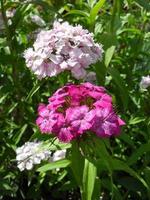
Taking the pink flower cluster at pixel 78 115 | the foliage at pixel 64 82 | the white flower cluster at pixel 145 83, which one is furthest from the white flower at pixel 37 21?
the pink flower cluster at pixel 78 115

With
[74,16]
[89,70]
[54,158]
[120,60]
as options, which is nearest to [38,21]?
[74,16]

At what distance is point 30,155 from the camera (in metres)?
3.37

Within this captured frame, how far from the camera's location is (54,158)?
135 inches

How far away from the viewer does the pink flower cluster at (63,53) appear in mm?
2869

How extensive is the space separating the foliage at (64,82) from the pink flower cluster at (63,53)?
23cm

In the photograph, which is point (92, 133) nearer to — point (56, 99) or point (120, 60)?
point (56, 99)

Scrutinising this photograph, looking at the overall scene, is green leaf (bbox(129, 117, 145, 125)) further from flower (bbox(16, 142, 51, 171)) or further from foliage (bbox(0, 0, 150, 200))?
flower (bbox(16, 142, 51, 171))

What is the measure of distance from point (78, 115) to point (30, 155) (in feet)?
3.53

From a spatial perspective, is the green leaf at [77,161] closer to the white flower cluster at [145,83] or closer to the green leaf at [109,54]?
the green leaf at [109,54]

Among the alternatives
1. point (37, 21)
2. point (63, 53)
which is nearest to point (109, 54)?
point (63, 53)

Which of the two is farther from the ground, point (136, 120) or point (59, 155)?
point (136, 120)

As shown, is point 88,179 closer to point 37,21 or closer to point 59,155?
point 59,155

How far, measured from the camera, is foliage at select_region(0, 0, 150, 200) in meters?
3.38

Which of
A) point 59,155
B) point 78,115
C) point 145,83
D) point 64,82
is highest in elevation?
point 78,115
